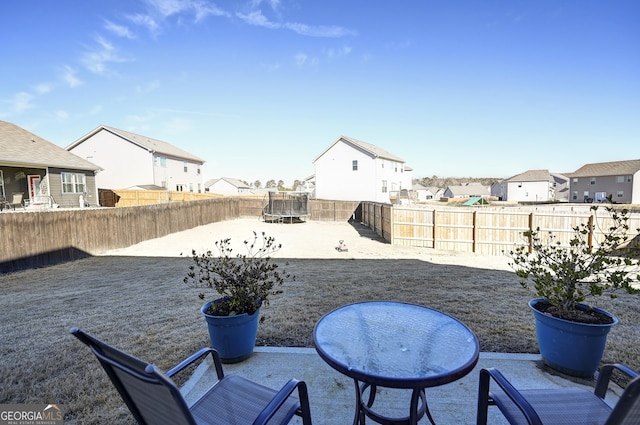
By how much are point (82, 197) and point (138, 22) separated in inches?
527

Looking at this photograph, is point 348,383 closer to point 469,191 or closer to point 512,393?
point 512,393

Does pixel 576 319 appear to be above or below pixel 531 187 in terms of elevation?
below

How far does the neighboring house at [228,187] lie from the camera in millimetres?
50938

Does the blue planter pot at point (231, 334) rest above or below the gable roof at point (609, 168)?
below

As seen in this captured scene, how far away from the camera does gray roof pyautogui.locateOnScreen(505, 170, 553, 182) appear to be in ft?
157

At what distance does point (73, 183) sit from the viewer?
1858cm

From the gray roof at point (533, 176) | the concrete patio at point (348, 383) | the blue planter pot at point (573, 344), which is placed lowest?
the concrete patio at point (348, 383)

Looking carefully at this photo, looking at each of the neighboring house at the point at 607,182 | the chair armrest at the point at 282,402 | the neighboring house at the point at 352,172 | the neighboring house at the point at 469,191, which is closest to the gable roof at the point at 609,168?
the neighboring house at the point at 607,182

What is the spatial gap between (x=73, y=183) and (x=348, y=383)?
→ 22497 mm

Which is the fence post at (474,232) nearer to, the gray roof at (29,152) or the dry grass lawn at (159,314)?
the dry grass lawn at (159,314)

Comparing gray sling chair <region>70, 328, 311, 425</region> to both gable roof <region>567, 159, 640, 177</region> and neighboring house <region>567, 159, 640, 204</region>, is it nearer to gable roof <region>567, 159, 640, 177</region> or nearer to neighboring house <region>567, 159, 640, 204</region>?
neighboring house <region>567, 159, 640, 204</region>

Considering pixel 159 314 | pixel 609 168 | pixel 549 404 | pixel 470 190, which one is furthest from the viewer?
pixel 470 190

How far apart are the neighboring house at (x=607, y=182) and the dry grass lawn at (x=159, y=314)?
42539 millimetres

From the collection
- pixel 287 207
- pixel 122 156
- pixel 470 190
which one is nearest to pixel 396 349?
pixel 287 207
